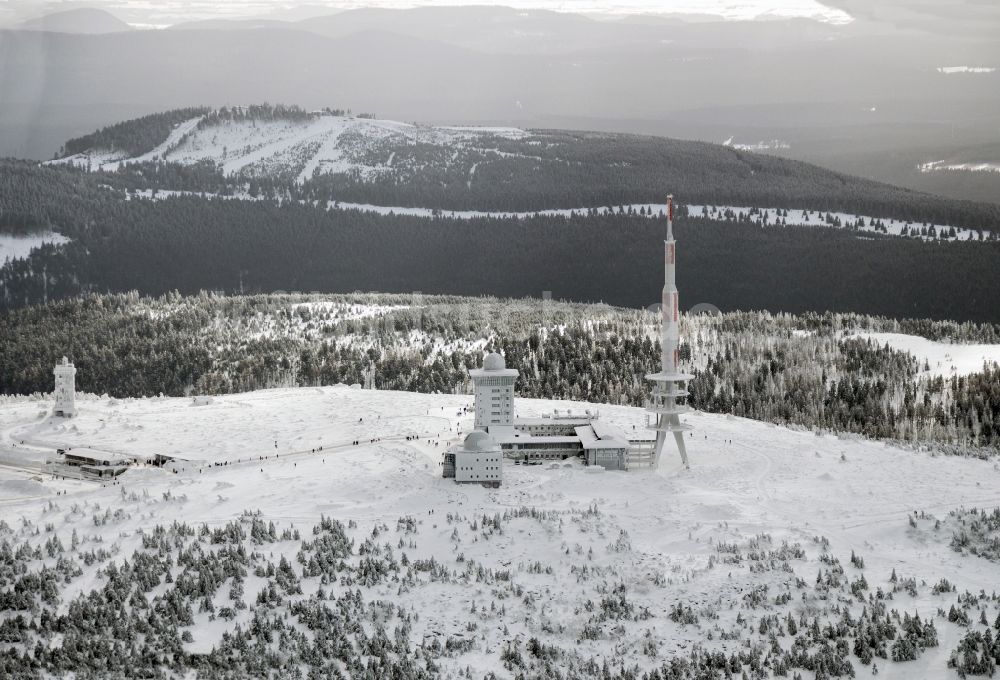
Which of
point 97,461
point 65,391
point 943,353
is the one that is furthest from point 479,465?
point 943,353

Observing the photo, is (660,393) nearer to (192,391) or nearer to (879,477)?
(879,477)

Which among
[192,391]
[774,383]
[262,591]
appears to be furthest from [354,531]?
[192,391]

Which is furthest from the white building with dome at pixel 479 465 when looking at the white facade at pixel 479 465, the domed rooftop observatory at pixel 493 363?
the domed rooftop observatory at pixel 493 363

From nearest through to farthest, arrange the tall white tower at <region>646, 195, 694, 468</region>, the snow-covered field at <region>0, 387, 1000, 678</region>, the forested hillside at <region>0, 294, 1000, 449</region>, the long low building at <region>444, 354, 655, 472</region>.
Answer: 1. the snow-covered field at <region>0, 387, 1000, 678</region>
2. the long low building at <region>444, 354, 655, 472</region>
3. the tall white tower at <region>646, 195, 694, 468</region>
4. the forested hillside at <region>0, 294, 1000, 449</region>

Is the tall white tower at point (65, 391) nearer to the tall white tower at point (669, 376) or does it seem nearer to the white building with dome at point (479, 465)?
the white building with dome at point (479, 465)

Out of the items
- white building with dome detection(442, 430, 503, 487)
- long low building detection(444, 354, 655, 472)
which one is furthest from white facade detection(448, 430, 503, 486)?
long low building detection(444, 354, 655, 472)

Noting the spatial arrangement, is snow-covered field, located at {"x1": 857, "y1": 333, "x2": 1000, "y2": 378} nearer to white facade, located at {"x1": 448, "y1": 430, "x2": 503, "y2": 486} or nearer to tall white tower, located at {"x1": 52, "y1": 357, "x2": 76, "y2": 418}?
white facade, located at {"x1": 448, "y1": 430, "x2": 503, "y2": 486}
